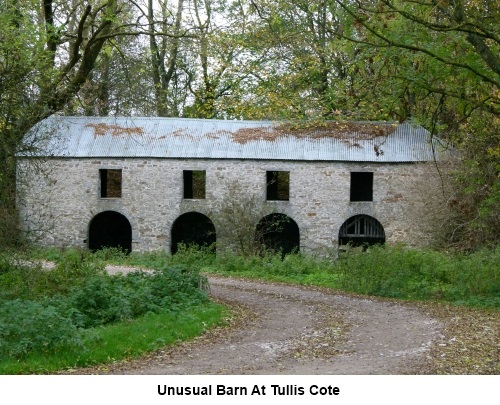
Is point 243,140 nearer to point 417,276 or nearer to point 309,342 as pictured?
point 417,276

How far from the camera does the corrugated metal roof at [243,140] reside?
25.7 meters

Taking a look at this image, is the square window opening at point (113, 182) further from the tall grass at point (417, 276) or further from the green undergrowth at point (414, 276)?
the tall grass at point (417, 276)

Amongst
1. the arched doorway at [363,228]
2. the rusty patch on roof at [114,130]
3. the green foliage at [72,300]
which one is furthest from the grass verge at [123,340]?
the rusty patch on roof at [114,130]

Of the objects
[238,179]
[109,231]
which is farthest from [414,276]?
[109,231]

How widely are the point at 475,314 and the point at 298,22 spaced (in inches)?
698

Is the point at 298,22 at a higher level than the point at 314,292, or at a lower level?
higher

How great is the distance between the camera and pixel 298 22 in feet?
93.7

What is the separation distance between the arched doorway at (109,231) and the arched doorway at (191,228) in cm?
198

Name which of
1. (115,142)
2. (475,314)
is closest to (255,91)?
(115,142)

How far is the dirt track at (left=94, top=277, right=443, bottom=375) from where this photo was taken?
331 inches

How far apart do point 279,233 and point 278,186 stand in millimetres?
2525

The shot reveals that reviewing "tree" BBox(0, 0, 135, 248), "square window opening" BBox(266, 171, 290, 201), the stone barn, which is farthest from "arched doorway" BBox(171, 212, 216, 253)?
"tree" BBox(0, 0, 135, 248)

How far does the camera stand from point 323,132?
26.8m

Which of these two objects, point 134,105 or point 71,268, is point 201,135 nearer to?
point 134,105
